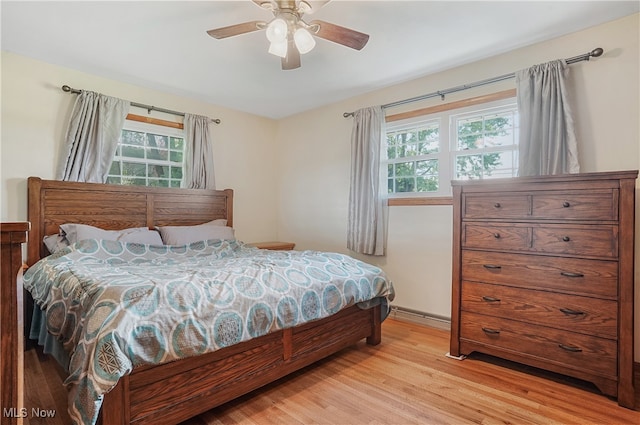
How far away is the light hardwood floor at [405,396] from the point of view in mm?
1776

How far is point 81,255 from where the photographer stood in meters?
2.56

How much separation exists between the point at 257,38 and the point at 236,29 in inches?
22.9

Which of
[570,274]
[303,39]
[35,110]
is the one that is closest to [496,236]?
[570,274]

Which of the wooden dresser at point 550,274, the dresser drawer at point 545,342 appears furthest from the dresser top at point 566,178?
the dresser drawer at point 545,342

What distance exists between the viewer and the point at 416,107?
340 centimetres

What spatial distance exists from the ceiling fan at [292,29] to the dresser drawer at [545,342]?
2128mm

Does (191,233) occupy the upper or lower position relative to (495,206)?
lower

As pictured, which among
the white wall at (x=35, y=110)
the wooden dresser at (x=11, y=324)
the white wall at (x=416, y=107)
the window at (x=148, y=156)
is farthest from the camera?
the window at (x=148, y=156)

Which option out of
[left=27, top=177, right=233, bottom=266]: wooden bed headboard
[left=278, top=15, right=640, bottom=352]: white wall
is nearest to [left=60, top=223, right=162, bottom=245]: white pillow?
[left=27, top=177, right=233, bottom=266]: wooden bed headboard

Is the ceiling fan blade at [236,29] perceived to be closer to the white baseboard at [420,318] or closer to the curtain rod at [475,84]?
the curtain rod at [475,84]

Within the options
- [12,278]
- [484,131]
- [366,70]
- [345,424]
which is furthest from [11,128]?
[484,131]

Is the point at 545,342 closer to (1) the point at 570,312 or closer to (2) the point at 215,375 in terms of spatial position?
(1) the point at 570,312

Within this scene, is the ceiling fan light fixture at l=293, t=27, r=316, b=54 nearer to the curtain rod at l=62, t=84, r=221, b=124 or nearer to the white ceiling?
the white ceiling

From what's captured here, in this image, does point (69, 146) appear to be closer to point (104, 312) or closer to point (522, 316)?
point (104, 312)
